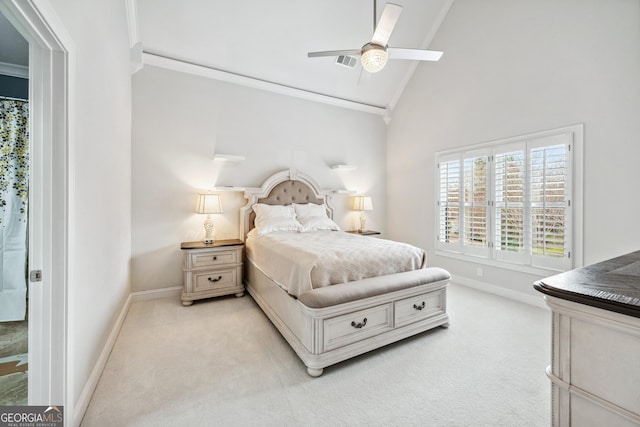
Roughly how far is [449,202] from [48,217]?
4509 mm

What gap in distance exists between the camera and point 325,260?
223cm

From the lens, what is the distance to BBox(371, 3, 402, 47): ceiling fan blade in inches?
83.2

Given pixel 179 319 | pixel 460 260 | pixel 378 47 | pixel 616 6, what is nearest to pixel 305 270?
pixel 179 319

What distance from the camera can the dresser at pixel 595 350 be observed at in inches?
29.9

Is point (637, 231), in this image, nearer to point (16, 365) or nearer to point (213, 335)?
point (213, 335)

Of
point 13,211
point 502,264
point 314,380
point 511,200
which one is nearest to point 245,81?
point 13,211

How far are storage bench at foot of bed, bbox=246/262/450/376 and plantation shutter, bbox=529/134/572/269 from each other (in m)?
1.59

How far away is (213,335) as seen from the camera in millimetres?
2514

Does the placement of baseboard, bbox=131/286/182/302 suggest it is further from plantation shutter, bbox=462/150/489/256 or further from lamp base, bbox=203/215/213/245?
plantation shutter, bbox=462/150/489/256

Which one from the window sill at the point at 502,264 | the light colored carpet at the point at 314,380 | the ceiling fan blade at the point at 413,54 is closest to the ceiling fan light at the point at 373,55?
the ceiling fan blade at the point at 413,54

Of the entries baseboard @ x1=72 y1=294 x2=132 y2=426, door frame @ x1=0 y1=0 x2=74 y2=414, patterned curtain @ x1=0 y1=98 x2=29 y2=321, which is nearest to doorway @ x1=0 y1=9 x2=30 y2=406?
patterned curtain @ x1=0 y1=98 x2=29 y2=321

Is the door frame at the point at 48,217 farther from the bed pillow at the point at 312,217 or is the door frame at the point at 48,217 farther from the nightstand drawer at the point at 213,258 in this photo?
the bed pillow at the point at 312,217

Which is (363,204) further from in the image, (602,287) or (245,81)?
(602,287)

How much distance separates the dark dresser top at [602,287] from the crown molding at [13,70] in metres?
4.52
